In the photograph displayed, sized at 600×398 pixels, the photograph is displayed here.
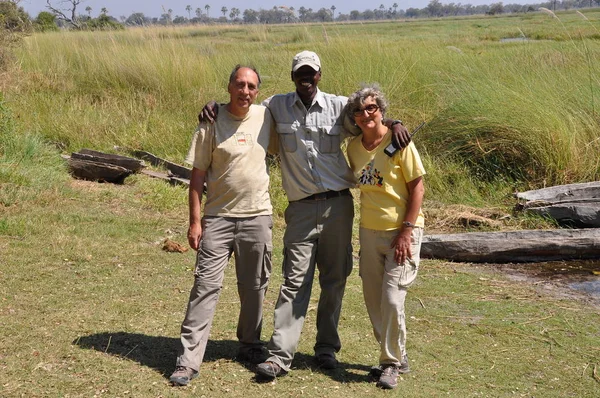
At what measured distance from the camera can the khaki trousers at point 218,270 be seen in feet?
12.4

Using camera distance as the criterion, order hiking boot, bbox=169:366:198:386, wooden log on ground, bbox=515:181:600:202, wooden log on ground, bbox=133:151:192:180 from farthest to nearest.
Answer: wooden log on ground, bbox=133:151:192:180 → wooden log on ground, bbox=515:181:600:202 → hiking boot, bbox=169:366:198:386

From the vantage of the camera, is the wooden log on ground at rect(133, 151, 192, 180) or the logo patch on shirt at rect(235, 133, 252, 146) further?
the wooden log on ground at rect(133, 151, 192, 180)

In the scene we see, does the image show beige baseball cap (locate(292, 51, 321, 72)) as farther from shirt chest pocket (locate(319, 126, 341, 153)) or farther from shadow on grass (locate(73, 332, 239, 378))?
shadow on grass (locate(73, 332, 239, 378))

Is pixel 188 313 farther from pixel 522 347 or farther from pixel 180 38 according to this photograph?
pixel 180 38

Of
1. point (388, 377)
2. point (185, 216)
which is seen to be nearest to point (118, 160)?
point (185, 216)

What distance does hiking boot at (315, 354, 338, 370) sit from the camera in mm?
3979

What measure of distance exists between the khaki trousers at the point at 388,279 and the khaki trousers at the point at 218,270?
1.70 feet

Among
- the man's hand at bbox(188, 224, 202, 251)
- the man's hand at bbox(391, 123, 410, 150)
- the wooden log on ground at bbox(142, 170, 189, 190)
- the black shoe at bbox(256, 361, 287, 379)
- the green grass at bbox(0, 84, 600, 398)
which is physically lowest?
the green grass at bbox(0, 84, 600, 398)

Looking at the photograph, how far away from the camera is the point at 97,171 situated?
868 cm

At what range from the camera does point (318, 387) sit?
12.4 ft

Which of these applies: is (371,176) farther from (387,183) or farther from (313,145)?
(313,145)

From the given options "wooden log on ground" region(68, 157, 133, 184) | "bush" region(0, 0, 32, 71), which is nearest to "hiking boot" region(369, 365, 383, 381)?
"wooden log on ground" region(68, 157, 133, 184)

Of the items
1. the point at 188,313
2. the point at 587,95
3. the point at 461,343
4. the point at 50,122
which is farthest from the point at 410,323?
the point at 50,122

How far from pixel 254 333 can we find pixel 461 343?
4.10 feet
